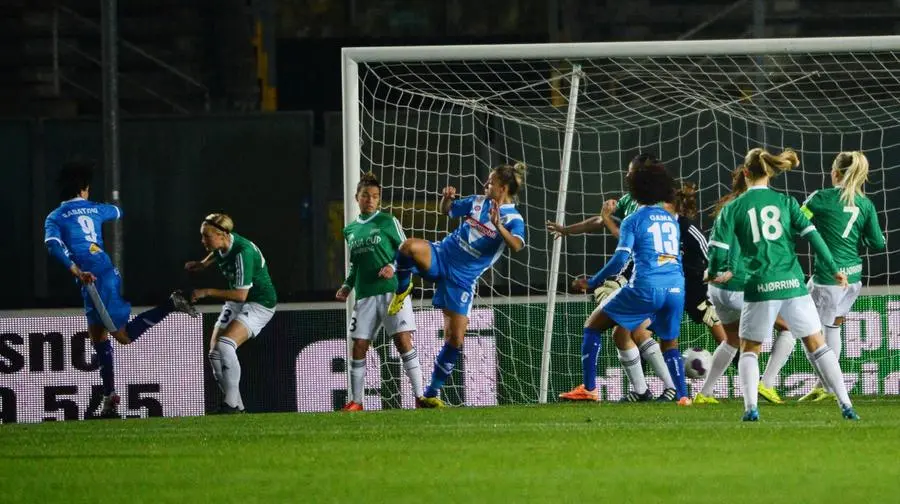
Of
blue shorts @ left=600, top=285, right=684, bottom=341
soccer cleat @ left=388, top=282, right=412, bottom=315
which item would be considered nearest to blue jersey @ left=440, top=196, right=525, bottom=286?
soccer cleat @ left=388, top=282, right=412, bottom=315

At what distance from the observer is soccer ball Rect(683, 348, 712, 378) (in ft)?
45.8

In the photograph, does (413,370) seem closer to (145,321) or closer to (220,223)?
(220,223)

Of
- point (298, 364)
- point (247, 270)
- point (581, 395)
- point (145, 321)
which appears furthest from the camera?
point (298, 364)

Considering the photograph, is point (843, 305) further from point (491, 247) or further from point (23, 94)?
point (23, 94)

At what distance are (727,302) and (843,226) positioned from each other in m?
1.06

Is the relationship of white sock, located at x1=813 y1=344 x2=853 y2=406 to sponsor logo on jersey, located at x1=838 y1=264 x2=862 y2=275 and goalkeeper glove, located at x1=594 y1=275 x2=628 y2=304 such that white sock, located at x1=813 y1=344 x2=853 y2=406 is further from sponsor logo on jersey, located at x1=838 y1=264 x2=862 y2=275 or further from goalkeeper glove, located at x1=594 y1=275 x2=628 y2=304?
goalkeeper glove, located at x1=594 y1=275 x2=628 y2=304

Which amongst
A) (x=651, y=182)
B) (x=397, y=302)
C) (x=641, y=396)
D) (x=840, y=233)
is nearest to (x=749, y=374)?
(x=651, y=182)

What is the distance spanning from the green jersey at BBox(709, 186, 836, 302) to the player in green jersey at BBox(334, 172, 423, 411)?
3.24 meters

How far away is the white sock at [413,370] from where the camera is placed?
528 inches

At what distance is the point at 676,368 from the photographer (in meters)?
13.0

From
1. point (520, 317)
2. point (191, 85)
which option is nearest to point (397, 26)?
point (191, 85)

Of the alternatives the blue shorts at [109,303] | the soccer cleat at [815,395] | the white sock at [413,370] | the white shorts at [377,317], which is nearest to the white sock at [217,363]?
the blue shorts at [109,303]

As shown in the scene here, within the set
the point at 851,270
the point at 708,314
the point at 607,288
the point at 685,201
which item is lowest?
the point at 708,314

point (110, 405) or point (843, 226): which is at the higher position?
point (843, 226)
